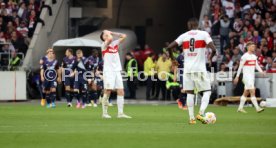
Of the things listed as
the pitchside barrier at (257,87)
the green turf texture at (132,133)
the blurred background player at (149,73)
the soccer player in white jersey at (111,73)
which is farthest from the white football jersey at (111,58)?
the blurred background player at (149,73)

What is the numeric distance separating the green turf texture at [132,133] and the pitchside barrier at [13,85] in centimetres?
1423

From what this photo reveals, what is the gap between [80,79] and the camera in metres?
34.7

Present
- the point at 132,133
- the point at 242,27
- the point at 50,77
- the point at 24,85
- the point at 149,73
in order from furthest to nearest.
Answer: the point at 149,73 < the point at 242,27 < the point at 24,85 < the point at 50,77 < the point at 132,133

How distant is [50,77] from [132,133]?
15766 mm

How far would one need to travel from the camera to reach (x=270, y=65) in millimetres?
37250

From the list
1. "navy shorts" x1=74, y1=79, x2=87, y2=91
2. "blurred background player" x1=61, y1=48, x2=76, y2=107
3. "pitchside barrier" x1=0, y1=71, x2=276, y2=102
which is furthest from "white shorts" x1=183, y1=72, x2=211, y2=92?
"pitchside barrier" x1=0, y1=71, x2=276, y2=102

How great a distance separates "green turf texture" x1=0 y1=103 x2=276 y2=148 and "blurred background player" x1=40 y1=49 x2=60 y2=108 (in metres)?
9.15

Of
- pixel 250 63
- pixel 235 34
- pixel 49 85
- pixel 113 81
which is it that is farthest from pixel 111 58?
pixel 235 34

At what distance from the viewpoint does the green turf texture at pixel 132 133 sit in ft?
53.8

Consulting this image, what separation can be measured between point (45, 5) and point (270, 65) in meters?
12.6

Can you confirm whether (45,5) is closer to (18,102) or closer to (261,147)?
(18,102)

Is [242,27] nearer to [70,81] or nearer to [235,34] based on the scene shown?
[235,34]

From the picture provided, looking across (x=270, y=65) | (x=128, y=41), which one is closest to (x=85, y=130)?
(x=270, y=65)

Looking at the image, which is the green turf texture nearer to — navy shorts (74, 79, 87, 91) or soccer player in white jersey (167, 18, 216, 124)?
soccer player in white jersey (167, 18, 216, 124)
